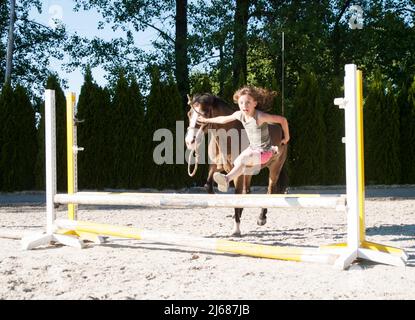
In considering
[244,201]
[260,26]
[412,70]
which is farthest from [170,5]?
[244,201]

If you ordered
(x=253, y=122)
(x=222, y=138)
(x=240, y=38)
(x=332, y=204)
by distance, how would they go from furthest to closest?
(x=240, y=38)
(x=222, y=138)
(x=253, y=122)
(x=332, y=204)

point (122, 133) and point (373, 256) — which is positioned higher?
point (122, 133)

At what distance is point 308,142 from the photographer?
50.0 ft

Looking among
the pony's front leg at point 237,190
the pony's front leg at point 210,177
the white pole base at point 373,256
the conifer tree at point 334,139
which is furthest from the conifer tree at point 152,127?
the white pole base at point 373,256

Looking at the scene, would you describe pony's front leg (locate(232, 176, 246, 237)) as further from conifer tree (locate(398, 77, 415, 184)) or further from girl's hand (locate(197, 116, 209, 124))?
conifer tree (locate(398, 77, 415, 184))

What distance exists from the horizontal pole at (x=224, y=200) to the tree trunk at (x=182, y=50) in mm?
12331

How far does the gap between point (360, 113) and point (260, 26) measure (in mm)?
14844

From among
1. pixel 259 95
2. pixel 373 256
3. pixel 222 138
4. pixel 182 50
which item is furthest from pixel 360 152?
pixel 182 50

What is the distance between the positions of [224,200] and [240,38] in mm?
13702

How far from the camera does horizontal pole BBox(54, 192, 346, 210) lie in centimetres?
440

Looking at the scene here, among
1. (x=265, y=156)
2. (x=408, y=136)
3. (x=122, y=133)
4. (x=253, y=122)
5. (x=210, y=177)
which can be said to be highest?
(x=122, y=133)

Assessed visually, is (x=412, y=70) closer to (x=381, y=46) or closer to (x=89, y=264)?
(x=381, y=46)

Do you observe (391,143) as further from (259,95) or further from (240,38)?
(259,95)

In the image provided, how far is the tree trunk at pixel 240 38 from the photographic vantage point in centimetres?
1761
